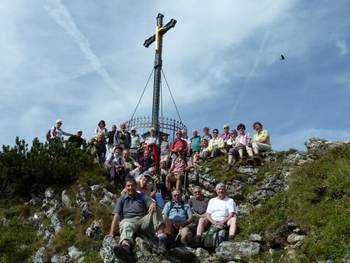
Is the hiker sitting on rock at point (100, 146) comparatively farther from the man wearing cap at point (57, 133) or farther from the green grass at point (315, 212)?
the green grass at point (315, 212)

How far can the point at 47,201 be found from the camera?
55.5ft

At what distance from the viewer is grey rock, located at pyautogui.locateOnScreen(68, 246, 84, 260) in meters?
12.4

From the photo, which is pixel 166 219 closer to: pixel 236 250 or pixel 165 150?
pixel 236 250

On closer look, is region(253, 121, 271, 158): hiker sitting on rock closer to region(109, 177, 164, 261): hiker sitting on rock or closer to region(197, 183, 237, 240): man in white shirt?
region(197, 183, 237, 240): man in white shirt

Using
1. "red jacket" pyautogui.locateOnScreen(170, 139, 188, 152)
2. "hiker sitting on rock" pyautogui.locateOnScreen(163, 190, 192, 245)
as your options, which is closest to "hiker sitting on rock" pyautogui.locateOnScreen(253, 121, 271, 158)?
"red jacket" pyautogui.locateOnScreen(170, 139, 188, 152)

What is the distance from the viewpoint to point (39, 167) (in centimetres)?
1784

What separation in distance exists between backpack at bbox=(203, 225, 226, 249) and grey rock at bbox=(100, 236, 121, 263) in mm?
1868

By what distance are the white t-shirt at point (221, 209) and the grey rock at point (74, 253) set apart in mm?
3049

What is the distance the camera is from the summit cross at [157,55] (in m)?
24.4

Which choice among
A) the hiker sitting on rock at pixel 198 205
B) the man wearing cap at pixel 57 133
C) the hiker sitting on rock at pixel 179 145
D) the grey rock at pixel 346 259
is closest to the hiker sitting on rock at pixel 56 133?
the man wearing cap at pixel 57 133

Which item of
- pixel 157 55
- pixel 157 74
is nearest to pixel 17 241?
pixel 157 74

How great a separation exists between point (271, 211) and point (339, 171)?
175 cm

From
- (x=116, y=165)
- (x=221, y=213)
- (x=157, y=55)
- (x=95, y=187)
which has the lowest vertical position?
(x=221, y=213)

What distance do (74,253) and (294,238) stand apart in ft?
16.1
